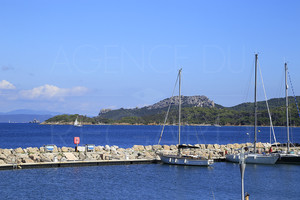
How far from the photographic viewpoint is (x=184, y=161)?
168 feet

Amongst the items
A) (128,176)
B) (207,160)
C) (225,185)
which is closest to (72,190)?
(128,176)

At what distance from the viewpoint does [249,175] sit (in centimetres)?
4669

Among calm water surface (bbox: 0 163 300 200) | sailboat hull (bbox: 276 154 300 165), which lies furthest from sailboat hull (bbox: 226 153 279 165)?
calm water surface (bbox: 0 163 300 200)

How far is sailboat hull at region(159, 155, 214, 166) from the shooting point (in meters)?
50.7

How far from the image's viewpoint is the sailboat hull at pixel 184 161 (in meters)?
50.7

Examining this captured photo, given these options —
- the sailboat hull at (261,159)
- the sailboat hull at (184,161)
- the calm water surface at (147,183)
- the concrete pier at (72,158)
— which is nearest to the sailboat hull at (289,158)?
the sailboat hull at (261,159)

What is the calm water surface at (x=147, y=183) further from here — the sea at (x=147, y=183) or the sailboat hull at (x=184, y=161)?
the sailboat hull at (x=184, y=161)

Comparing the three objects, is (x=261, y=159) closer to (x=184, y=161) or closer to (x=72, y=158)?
(x=184, y=161)

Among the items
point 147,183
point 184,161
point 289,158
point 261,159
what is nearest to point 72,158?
point 147,183

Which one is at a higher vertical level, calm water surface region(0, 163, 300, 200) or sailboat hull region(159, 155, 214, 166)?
sailboat hull region(159, 155, 214, 166)

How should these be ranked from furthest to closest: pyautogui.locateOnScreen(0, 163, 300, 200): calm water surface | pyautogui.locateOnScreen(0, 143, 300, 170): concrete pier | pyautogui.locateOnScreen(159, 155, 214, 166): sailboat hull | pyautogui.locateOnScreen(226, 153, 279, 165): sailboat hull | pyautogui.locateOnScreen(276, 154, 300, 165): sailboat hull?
pyautogui.locateOnScreen(276, 154, 300, 165): sailboat hull → pyautogui.locateOnScreen(226, 153, 279, 165): sailboat hull → pyautogui.locateOnScreen(159, 155, 214, 166): sailboat hull → pyautogui.locateOnScreen(0, 143, 300, 170): concrete pier → pyautogui.locateOnScreen(0, 163, 300, 200): calm water surface

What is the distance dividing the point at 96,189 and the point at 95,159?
Result: 14911mm

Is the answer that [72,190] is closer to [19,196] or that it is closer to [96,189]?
[96,189]

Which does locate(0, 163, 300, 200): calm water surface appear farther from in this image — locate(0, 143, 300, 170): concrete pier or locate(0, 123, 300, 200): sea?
locate(0, 143, 300, 170): concrete pier
